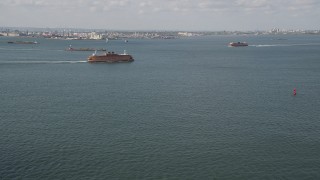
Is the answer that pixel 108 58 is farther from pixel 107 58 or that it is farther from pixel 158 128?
pixel 158 128

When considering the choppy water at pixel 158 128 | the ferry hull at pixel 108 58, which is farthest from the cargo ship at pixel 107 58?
the choppy water at pixel 158 128

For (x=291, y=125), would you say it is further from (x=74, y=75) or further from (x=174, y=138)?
(x=74, y=75)

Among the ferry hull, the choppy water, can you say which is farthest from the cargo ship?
the choppy water

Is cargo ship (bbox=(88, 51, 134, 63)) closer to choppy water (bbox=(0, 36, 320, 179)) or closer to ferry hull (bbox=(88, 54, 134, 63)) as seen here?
ferry hull (bbox=(88, 54, 134, 63))

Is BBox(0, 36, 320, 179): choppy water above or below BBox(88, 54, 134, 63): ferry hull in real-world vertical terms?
below

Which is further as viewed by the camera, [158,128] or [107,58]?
[107,58]

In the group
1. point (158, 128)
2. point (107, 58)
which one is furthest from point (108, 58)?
point (158, 128)

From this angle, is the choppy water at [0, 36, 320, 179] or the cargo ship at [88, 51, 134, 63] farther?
the cargo ship at [88, 51, 134, 63]

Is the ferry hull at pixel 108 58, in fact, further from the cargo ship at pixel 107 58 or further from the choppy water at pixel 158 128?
the choppy water at pixel 158 128
